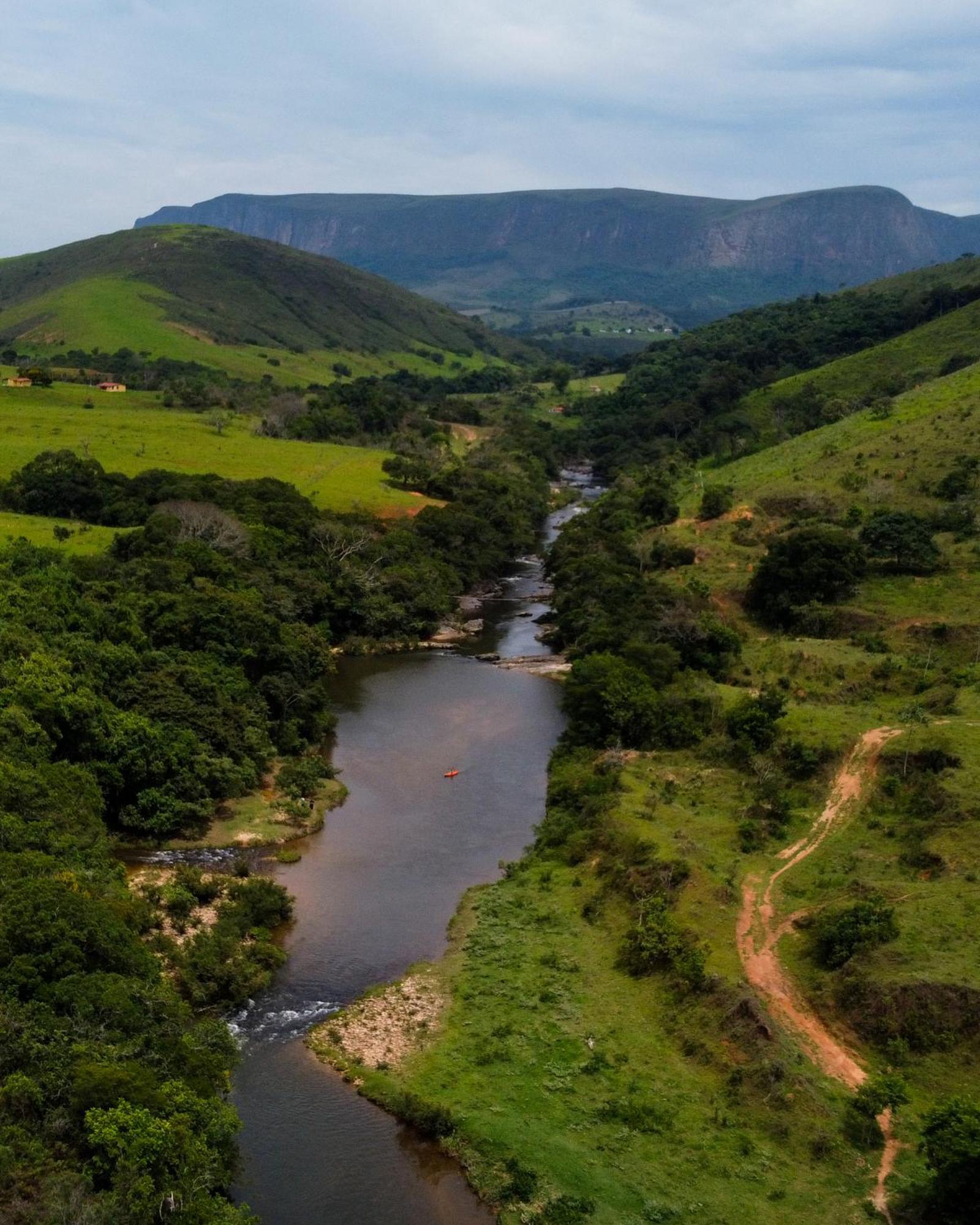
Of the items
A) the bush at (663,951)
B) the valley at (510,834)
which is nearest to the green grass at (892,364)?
the valley at (510,834)

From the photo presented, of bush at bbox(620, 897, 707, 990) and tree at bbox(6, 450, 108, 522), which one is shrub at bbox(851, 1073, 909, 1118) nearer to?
bush at bbox(620, 897, 707, 990)

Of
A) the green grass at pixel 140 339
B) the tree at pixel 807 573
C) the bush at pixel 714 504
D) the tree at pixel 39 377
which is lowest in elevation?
the tree at pixel 807 573

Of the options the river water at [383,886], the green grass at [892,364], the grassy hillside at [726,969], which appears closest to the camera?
the grassy hillside at [726,969]

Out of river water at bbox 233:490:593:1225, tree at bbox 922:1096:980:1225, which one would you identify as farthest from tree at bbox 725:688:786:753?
tree at bbox 922:1096:980:1225

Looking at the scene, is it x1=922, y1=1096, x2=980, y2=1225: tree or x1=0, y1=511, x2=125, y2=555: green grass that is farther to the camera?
x1=0, y1=511, x2=125, y2=555: green grass

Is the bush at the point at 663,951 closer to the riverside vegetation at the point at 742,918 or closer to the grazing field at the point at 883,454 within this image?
the riverside vegetation at the point at 742,918

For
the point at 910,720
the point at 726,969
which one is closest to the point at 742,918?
the point at 726,969

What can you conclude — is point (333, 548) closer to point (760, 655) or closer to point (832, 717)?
point (760, 655)
